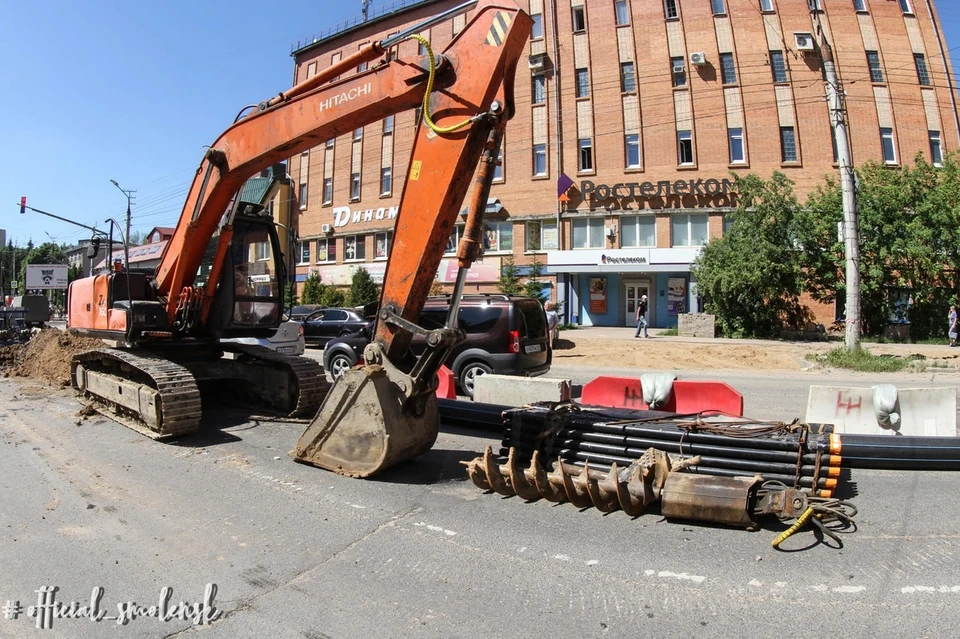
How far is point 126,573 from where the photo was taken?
3730 millimetres

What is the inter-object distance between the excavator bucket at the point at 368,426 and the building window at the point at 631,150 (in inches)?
→ 1065

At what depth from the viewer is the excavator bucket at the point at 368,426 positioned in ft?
17.4

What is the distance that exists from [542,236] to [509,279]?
3.80 meters

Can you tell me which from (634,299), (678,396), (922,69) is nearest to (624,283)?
(634,299)

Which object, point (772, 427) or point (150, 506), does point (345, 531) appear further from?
point (772, 427)

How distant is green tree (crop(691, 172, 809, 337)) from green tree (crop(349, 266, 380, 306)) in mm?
18690

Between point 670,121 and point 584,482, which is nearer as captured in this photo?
point 584,482

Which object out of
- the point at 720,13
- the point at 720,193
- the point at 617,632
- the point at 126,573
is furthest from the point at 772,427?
the point at 720,13

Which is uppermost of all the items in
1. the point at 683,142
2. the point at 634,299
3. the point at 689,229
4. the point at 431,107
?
the point at 683,142

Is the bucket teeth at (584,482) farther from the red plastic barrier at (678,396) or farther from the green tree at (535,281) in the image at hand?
the green tree at (535,281)

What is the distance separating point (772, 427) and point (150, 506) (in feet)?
18.2

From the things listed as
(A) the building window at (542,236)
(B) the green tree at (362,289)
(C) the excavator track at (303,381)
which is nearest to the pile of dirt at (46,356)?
(C) the excavator track at (303,381)

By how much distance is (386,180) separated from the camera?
1422 inches

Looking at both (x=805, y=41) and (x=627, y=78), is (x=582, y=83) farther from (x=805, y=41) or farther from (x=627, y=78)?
(x=805, y=41)
